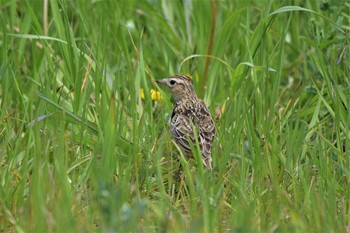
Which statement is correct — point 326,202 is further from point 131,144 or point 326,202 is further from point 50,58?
point 50,58

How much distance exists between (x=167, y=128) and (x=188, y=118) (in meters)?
0.18

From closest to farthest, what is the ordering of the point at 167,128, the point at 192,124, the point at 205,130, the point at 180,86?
the point at 192,124 < the point at 205,130 < the point at 167,128 < the point at 180,86

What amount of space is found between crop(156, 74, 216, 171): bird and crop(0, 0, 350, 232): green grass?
86mm

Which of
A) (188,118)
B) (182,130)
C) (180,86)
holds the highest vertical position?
(180,86)

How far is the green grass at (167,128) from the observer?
5.11m

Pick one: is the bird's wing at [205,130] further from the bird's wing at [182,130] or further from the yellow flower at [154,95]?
the yellow flower at [154,95]

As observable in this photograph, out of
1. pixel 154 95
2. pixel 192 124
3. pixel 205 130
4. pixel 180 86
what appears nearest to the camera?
pixel 192 124

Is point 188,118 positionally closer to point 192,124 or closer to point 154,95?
point 192,124

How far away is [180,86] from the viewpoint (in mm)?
7645

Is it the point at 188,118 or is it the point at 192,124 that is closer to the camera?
the point at 192,124

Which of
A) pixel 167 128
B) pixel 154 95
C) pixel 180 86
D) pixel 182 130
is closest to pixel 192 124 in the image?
pixel 182 130

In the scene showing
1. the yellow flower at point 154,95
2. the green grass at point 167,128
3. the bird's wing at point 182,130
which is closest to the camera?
the green grass at point 167,128

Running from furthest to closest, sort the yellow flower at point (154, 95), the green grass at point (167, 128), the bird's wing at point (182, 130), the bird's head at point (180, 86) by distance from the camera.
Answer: the yellow flower at point (154, 95)
the bird's head at point (180, 86)
the bird's wing at point (182, 130)
the green grass at point (167, 128)

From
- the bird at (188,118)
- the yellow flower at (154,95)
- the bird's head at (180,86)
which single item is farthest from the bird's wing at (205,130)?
the yellow flower at (154,95)
